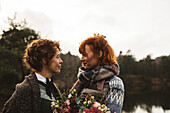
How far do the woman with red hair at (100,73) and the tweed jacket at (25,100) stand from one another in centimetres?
62

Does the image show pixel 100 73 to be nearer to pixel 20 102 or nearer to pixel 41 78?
pixel 41 78

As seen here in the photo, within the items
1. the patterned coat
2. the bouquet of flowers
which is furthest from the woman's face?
the bouquet of flowers

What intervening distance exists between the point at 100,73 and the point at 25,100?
1008 millimetres

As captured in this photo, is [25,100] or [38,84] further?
[38,84]

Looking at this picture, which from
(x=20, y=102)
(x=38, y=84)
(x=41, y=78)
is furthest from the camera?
(x=41, y=78)

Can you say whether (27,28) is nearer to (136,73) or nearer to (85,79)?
(85,79)

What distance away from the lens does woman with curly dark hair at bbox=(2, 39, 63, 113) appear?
7.55 feet

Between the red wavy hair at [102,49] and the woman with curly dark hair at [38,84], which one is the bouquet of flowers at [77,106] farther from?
the red wavy hair at [102,49]

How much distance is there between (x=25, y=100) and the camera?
2311 mm

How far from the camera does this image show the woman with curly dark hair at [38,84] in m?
2.30

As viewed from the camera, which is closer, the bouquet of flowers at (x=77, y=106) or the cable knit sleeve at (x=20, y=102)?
the bouquet of flowers at (x=77, y=106)

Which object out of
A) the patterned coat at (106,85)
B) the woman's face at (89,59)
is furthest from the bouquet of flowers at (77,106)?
the woman's face at (89,59)

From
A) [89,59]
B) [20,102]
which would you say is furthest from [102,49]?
[20,102]

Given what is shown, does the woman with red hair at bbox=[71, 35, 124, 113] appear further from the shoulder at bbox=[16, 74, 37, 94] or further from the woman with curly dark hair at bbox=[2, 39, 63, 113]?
the shoulder at bbox=[16, 74, 37, 94]
